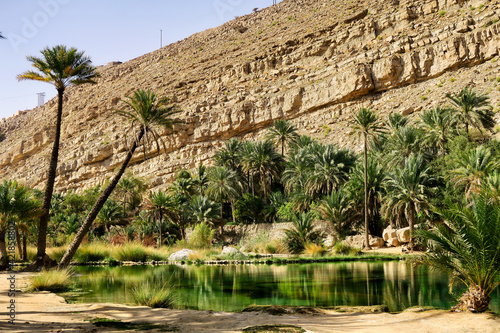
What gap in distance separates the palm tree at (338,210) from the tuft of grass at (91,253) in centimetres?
1730

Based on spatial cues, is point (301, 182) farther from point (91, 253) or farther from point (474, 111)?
point (91, 253)

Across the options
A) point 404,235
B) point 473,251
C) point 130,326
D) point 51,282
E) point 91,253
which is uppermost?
point 473,251

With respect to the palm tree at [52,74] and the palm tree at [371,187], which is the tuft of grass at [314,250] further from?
the palm tree at [52,74]

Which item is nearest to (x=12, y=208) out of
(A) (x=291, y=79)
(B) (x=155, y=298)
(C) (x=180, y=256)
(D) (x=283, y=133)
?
(C) (x=180, y=256)

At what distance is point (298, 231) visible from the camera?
32219 millimetres

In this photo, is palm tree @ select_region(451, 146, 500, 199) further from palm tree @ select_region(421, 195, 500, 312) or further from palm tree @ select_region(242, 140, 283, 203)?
palm tree @ select_region(242, 140, 283, 203)

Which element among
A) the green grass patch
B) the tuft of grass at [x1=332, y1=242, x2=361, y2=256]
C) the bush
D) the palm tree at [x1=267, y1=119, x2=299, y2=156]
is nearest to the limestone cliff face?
the palm tree at [x1=267, y1=119, x2=299, y2=156]

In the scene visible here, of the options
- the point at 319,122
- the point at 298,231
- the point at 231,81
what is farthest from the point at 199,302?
the point at 231,81

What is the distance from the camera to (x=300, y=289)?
46.8ft

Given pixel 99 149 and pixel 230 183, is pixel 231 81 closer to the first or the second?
pixel 99 149

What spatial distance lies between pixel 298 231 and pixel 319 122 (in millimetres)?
28957

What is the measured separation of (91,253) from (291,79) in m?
45.4

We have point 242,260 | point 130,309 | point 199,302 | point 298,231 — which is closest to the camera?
point 130,309

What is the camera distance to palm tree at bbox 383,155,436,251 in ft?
99.2
